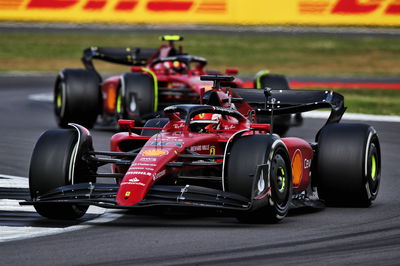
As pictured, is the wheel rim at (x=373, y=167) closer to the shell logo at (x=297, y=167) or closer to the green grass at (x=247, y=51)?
the shell logo at (x=297, y=167)

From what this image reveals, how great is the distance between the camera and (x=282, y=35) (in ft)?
154

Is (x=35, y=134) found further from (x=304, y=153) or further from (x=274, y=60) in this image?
(x=274, y=60)

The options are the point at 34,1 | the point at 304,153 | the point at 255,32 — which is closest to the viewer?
the point at 304,153

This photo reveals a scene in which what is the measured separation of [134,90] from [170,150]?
10147 millimetres

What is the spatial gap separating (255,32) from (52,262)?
38.0 metres

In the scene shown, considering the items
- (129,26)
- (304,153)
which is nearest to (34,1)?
(129,26)

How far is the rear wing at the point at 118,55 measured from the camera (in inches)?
931

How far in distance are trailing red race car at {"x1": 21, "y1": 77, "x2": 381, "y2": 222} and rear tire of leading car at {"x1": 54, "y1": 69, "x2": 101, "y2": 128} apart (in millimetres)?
9356

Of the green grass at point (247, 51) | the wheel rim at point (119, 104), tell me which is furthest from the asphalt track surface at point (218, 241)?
the green grass at point (247, 51)

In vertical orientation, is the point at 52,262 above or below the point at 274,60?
above

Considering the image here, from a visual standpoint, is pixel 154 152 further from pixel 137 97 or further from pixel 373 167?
pixel 137 97

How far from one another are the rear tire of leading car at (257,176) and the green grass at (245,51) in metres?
29.2

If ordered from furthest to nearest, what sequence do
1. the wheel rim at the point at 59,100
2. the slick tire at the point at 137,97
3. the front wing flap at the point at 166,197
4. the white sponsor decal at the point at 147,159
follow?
the wheel rim at the point at 59,100
the slick tire at the point at 137,97
the white sponsor decal at the point at 147,159
the front wing flap at the point at 166,197

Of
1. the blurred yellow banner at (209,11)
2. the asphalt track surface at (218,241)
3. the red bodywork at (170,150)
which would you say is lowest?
the blurred yellow banner at (209,11)
